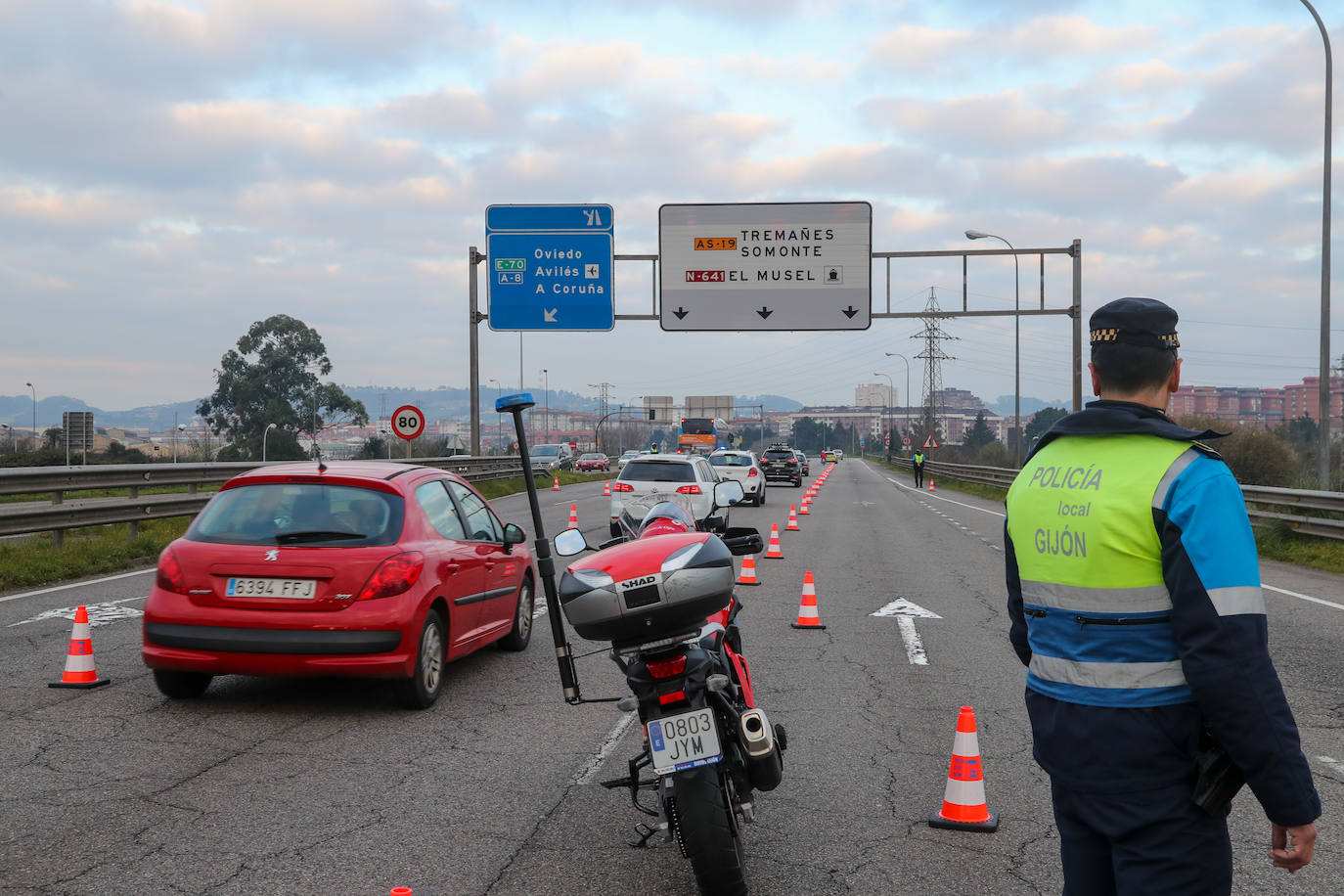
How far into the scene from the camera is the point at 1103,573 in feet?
8.78

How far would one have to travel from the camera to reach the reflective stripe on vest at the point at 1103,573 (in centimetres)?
261

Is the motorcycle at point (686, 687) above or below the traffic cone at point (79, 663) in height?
above

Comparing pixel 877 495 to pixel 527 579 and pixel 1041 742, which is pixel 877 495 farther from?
pixel 1041 742

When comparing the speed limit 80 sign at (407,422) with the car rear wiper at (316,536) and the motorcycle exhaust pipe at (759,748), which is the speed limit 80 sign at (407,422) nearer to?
the car rear wiper at (316,536)

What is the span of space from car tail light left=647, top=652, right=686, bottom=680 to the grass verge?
1071 centimetres

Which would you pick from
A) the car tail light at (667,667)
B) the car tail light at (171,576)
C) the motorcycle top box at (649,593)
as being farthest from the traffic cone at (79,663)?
the car tail light at (667,667)

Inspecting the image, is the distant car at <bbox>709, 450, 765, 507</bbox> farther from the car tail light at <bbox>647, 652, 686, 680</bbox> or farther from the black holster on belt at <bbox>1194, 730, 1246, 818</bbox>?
the black holster on belt at <bbox>1194, 730, 1246, 818</bbox>

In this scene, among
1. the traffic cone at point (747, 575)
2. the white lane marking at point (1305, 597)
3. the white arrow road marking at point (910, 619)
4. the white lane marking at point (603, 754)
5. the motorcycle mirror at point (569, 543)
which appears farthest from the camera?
the traffic cone at point (747, 575)

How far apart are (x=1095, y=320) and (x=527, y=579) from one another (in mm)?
7074

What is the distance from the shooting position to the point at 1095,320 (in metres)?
2.90

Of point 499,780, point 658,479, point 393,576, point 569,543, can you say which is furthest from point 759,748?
point 658,479

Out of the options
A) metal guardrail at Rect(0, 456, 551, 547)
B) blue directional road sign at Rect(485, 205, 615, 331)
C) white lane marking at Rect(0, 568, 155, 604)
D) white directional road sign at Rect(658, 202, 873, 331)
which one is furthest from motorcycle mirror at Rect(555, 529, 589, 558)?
blue directional road sign at Rect(485, 205, 615, 331)

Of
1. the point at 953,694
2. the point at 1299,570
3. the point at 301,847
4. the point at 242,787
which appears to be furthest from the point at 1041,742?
the point at 1299,570

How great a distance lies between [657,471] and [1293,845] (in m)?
17.9
